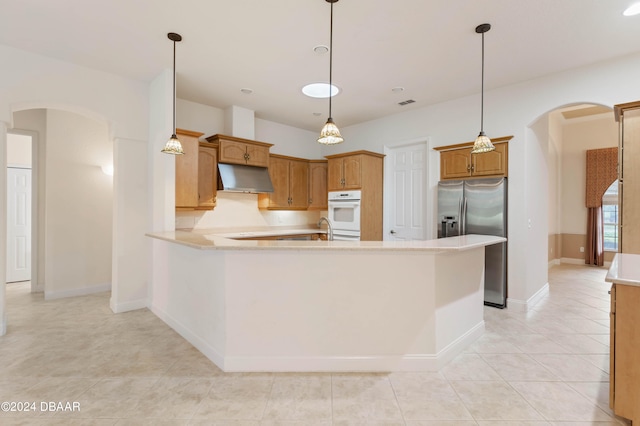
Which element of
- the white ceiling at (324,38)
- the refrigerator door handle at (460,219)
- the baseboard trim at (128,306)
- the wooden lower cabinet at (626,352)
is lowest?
the baseboard trim at (128,306)

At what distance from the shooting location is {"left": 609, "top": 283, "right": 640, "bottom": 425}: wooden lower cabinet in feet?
5.73

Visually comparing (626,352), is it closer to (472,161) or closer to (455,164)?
(472,161)

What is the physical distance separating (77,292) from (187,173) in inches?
97.0

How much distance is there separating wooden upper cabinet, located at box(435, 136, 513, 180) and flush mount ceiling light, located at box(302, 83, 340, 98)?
1.77 metres

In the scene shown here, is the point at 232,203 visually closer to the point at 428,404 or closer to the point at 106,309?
the point at 106,309

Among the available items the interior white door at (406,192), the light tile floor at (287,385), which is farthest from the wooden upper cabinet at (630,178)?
the interior white door at (406,192)

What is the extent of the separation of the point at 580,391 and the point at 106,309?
4.87 m

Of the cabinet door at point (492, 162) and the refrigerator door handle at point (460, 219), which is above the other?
the cabinet door at point (492, 162)

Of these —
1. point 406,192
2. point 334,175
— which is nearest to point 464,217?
point 406,192

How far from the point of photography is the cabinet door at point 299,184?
5.77 metres

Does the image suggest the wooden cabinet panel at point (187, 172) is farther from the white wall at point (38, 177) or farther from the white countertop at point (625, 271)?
the white countertop at point (625, 271)

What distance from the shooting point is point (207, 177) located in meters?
4.57

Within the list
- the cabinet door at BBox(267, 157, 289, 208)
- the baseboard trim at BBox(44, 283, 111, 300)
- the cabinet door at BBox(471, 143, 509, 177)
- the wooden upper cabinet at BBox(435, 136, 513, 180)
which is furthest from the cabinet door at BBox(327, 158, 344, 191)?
the baseboard trim at BBox(44, 283, 111, 300)

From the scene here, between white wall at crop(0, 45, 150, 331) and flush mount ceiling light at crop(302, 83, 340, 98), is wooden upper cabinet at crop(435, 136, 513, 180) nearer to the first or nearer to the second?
flush mount ceiling light at crop(302, 83, 340, 98)
